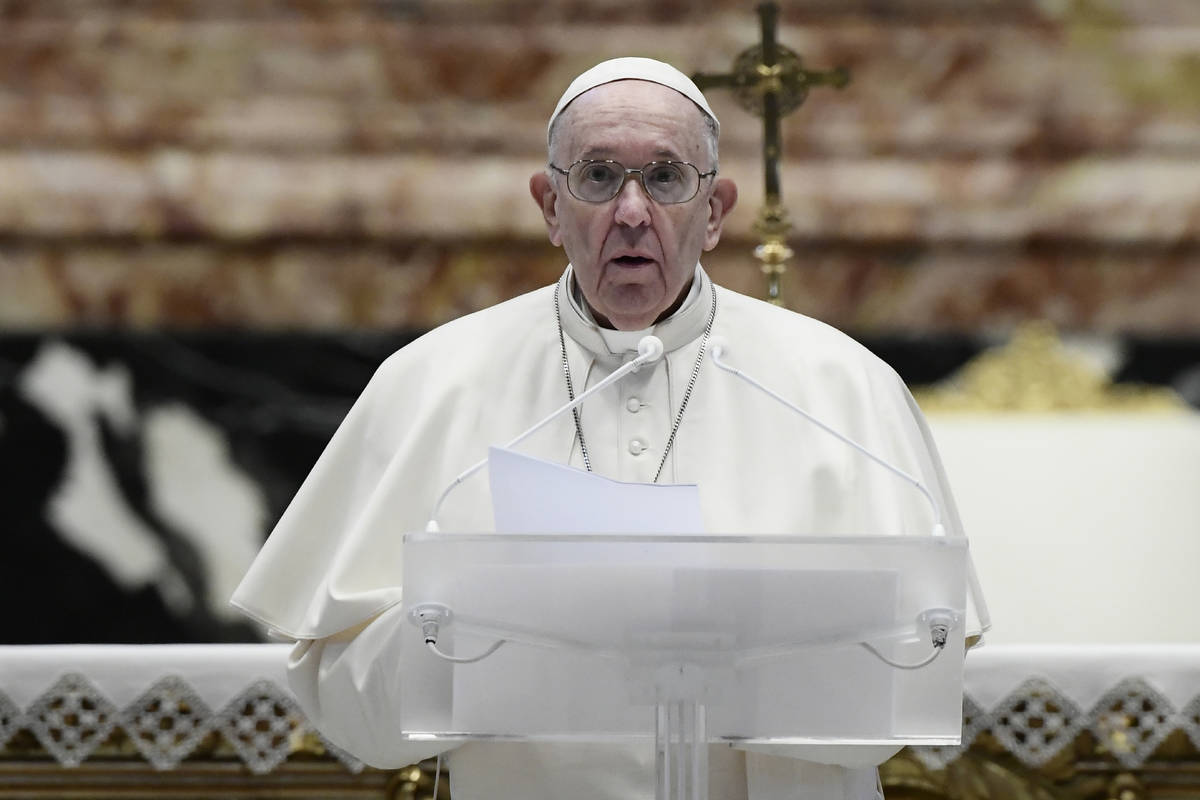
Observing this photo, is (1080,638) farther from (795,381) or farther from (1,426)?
(1,426)

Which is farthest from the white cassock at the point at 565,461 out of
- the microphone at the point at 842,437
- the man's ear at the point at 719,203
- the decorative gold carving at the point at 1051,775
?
the decorative gold carving at the point at 1051,775

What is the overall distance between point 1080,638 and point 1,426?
10.2ft

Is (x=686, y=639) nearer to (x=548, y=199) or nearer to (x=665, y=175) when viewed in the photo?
(x=665, y=175)

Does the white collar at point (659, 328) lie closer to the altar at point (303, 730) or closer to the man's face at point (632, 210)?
the man's face at point (632, 210)

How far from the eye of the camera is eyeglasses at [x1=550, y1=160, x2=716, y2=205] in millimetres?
3100

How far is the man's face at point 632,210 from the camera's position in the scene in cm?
309

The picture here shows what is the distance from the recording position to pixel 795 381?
10.7 feet

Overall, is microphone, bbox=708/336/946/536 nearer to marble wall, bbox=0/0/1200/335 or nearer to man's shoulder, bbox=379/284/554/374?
man's shoulder, bbox=379/284/554/374

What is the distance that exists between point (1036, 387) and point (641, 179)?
2979mm

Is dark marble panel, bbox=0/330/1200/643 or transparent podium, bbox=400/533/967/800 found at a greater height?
dark marble panel, bbox=0/330/1200/643

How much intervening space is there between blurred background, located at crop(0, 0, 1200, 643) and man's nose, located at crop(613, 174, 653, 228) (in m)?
2.83

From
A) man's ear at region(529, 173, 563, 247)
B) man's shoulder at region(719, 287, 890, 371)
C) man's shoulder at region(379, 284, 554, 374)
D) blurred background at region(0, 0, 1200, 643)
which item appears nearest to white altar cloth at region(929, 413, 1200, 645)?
blurred background at region(0, 0, 1200, 643)

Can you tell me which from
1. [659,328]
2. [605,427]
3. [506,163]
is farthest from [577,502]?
[506,163]

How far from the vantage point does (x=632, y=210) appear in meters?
3.05
